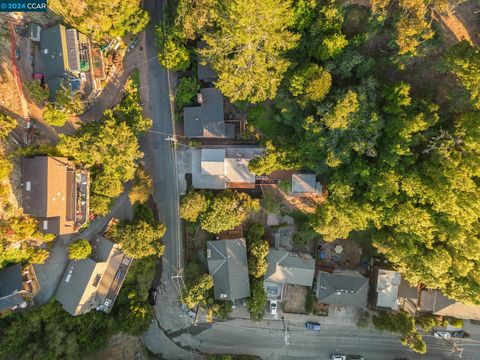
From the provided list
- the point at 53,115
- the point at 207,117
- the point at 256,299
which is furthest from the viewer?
the point at 256,299

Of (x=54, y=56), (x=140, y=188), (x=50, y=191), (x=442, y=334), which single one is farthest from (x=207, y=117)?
(x=442, y=334)

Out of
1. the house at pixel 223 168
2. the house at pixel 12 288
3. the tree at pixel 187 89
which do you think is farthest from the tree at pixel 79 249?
the tree at pixel 187 89

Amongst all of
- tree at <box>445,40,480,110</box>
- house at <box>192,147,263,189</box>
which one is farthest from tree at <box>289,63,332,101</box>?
tree at <box>445,40,480,110</box>

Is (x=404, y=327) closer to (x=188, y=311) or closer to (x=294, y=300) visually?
(x=294, y=300)

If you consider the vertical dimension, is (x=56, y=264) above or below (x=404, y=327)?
above

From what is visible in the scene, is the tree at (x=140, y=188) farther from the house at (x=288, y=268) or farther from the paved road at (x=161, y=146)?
the house at (x=288, y=268)

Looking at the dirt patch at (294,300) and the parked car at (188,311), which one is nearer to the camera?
the parked car at (188,311)

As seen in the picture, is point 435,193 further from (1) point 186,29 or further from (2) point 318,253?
(1) point 186,29
